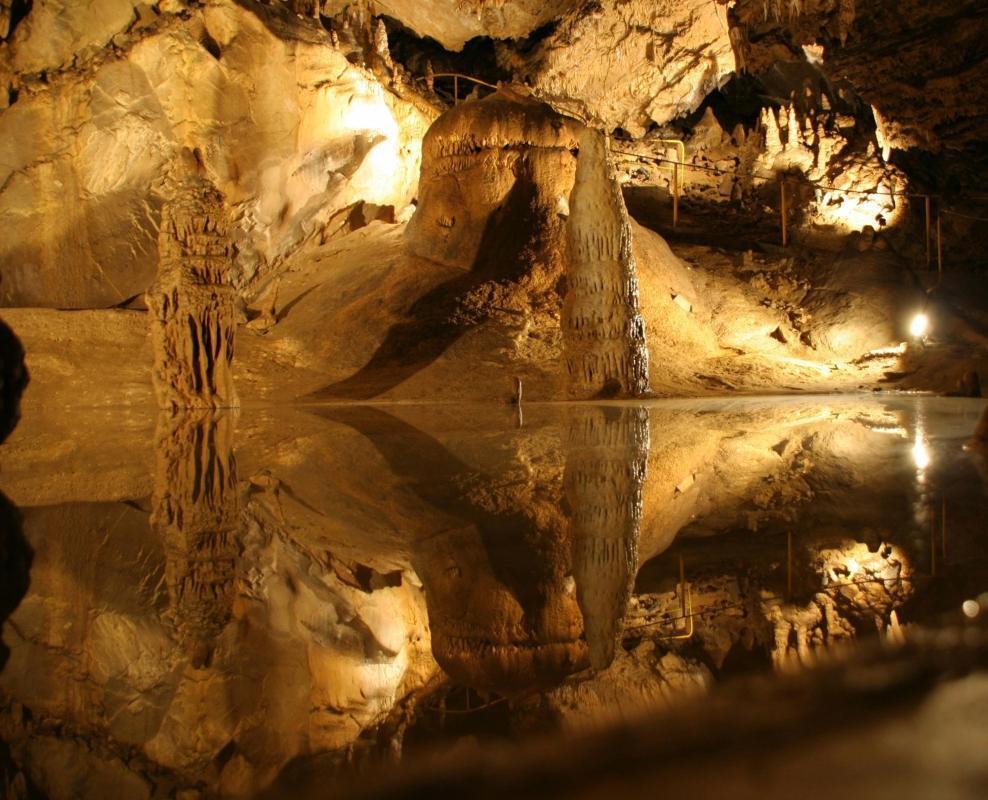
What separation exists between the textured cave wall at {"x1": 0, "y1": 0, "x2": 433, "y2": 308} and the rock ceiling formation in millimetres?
49

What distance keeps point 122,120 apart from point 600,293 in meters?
6.80

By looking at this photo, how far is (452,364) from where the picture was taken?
10.8 meters

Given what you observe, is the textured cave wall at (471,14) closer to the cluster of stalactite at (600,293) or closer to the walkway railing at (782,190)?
the walkway railing at (782,190)

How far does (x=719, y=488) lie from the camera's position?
10.1ft

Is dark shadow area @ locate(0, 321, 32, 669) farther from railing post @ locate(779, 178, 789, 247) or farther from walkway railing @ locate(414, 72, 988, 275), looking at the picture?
railing post @ locate(779, 178, 789, 247)

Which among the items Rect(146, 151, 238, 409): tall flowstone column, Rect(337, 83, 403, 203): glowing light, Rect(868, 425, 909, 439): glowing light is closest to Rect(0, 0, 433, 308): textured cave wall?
Rect(337, 83, 403, 203): glowing light

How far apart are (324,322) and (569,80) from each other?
23.4 feet

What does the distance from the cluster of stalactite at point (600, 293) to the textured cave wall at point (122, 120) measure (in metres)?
4.80

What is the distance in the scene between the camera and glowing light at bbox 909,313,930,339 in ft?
46.4

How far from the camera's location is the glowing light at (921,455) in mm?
3368

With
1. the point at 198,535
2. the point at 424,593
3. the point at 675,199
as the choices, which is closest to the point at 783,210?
the point at 675,199

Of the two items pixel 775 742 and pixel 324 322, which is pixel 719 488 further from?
pixel 324 322

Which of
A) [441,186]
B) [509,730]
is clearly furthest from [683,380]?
[509,730]

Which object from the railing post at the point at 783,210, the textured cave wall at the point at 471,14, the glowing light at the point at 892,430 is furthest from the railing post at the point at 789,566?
the railing post at the point at 783,210
